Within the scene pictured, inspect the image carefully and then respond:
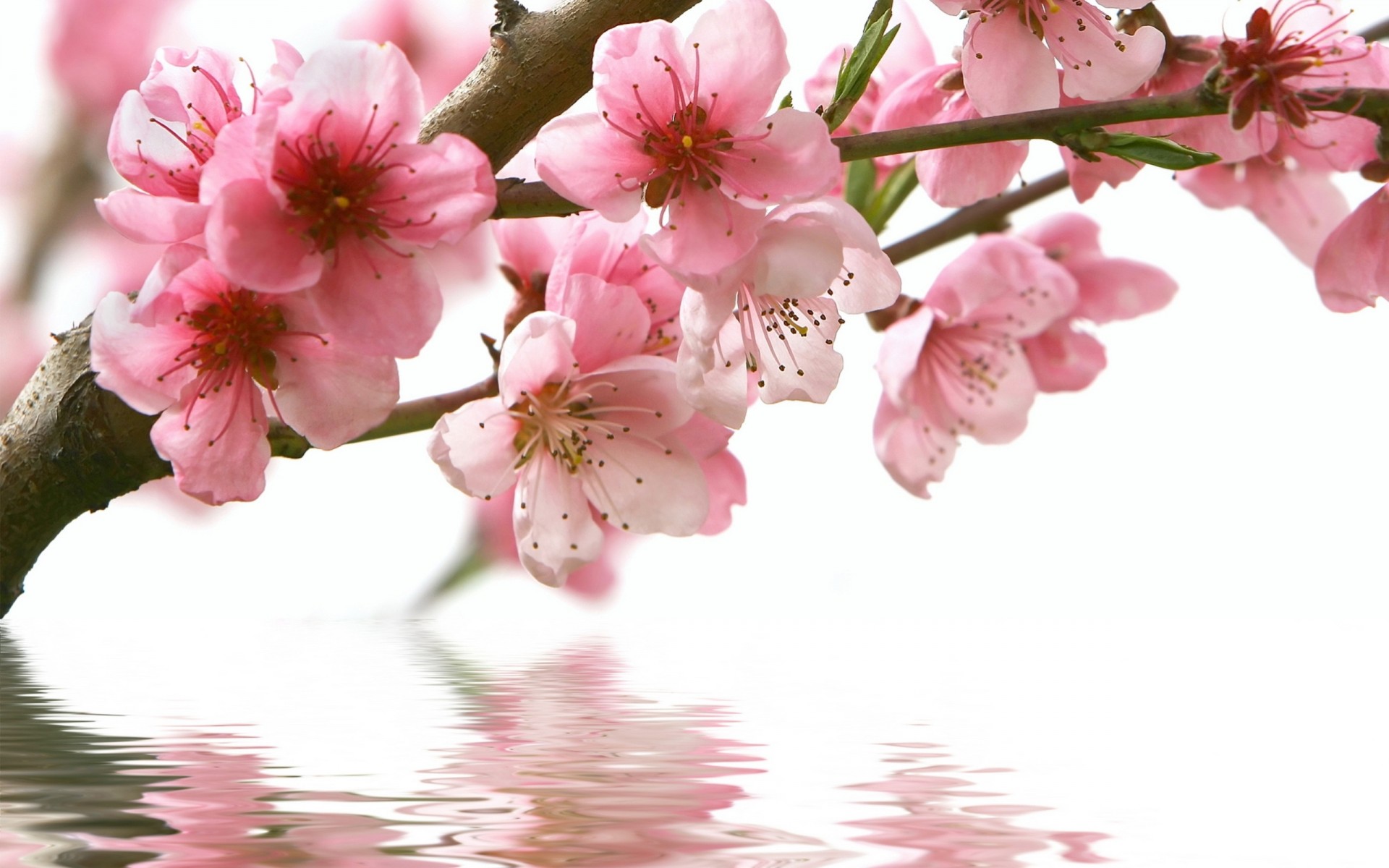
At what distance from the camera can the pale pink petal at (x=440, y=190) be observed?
412mm

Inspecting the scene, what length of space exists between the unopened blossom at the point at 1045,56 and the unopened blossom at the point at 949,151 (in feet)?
0.19

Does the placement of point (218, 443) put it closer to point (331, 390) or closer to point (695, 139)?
point (331, 390)

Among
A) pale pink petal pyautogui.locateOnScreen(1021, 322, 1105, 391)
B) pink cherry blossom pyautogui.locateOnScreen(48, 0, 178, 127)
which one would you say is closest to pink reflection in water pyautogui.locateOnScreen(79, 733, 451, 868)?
pale pink petal pyautogui.locateOnScreen(1021, 322, 1105, 391)

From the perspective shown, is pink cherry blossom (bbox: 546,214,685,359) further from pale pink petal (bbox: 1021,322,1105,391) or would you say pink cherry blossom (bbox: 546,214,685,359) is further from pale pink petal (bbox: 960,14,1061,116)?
pale pink petal (bbox: 1021,322,1105,391)

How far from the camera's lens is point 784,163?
0.42 meters

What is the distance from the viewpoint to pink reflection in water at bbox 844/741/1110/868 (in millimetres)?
321

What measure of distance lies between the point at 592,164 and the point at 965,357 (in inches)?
15.0

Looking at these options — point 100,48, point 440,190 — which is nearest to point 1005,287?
point 440,190

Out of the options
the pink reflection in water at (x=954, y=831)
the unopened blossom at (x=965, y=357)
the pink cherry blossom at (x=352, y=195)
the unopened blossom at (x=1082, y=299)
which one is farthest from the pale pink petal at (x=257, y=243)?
the unopened blossom at (x=1082, y=299)

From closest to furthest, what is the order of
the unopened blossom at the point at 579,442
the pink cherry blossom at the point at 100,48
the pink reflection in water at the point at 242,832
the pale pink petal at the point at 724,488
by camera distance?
1. the pink reflection in water at the point at 242,832
2. the unopened blossom at the point at 579,442
3. the pale pink petal at the point at 724,488
4. the pink cherry blossom at the point at 100,48

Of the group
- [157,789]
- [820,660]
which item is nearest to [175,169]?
[157,789]

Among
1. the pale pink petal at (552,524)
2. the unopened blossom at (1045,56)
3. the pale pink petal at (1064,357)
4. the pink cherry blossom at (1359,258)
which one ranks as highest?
the unopened blossom at (1045,56)

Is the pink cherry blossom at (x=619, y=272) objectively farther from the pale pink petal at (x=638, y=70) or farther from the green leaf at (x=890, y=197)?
the green leaf at (x=890, y=197)

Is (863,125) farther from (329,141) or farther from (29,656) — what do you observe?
(29,656)
